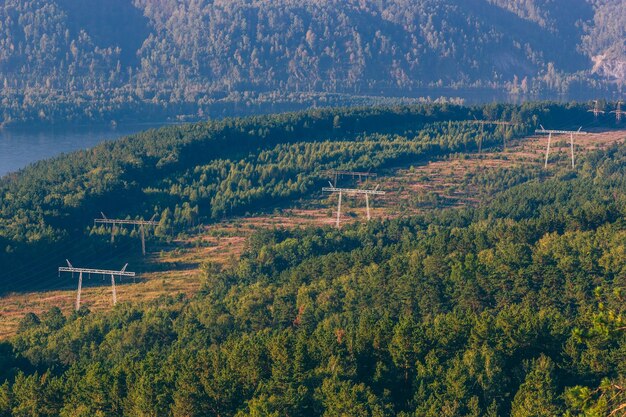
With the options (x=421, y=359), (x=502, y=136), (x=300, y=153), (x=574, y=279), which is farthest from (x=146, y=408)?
(x=502, y=136)

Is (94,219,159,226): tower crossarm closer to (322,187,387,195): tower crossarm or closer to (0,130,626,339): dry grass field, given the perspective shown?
(0,130,626,339): dry grass field

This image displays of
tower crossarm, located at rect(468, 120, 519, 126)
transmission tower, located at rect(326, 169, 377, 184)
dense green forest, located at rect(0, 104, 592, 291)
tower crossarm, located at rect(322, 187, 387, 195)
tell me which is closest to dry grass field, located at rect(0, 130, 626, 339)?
tower crossarm, located at rect(322, 187, 387, 195)

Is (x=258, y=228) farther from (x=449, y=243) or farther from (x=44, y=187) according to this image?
(x=449, y=243)

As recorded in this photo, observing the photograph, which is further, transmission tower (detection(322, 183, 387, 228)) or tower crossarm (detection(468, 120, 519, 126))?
tower crossarm (detection(468, 120, 519, 126))

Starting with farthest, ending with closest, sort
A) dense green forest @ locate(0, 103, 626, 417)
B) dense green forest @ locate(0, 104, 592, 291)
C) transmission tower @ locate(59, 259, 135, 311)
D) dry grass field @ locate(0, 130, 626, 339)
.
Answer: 1. dense green forest @ locate(0, 104, 592, 291)
2. dry grass field @ locate(0, 130, 626, 339)
3. transmission tower @ locate(59, 259, 135, 311)
4. dense green forest @ locate(0, 103, 626, 417)

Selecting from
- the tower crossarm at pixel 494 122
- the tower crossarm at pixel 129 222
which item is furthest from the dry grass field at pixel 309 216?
the tower crossarm at pixel 494 122
